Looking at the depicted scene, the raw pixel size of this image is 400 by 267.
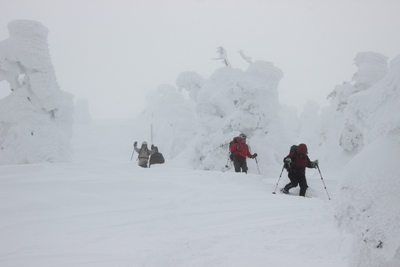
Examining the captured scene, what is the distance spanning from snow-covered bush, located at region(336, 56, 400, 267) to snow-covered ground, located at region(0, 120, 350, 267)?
998 millimetres

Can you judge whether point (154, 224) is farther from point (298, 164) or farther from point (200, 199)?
point (298, 164)

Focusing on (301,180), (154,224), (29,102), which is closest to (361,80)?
(301,180)

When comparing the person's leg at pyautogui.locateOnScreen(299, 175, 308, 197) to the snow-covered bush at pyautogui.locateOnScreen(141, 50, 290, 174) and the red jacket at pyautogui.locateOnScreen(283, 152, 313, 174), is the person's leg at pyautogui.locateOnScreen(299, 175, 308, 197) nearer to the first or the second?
Result: the red jacket at pyautogui.locateOnScreen(283, 152, 313, 174)

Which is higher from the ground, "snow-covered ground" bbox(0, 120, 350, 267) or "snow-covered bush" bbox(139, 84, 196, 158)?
"snow-covered bush" bbox(139, 84, 196, 158)

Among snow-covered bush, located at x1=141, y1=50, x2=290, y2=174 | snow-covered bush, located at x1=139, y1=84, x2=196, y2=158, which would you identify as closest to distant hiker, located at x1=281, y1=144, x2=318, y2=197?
snow-covered bush, located at x1=141, y1=50, x2=290, y2=174

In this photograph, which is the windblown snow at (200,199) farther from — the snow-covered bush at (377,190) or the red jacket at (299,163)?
the red jacket at (299,163)

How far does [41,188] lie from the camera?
654 cm

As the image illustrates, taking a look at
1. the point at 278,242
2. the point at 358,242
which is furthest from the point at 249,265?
the point at 358,242

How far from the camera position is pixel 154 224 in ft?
15.3

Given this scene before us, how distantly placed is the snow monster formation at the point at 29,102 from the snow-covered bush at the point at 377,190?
631 inches

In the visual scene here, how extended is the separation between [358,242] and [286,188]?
20.2ft

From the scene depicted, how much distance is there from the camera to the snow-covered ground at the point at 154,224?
331cm

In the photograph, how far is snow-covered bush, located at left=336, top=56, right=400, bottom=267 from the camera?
2064 mm

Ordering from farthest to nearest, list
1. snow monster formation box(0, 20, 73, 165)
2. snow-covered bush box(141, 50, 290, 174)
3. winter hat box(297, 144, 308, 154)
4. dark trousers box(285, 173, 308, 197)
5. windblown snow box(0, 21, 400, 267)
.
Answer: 1. snow-covered bush box(141, 50, 290, 174)
2. snow monster formation box(0, 20, 73, 165)
3. dark trousers box(285, 173, 308, 197)
4. winter hat box(297, 144, 308, 154)
5. windblown snow box(0, 21, 400, 267)
